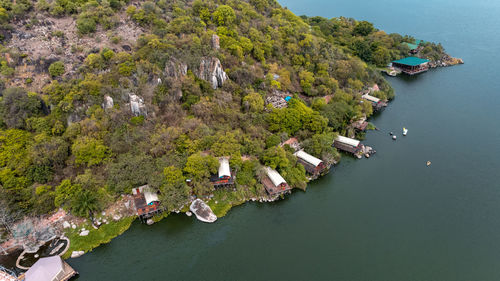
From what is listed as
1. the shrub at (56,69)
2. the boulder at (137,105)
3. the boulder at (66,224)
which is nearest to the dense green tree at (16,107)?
the shrub at (56,69)

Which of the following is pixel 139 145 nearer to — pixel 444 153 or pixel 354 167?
pixel 354 167

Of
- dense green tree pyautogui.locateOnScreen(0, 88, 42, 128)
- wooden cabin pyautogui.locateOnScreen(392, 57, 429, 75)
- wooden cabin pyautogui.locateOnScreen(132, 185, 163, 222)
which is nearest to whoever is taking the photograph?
wooden cabin pyautogui.locateOnScreen(132, 185, 163, 222)

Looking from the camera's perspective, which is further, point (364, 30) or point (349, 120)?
point (364, 30)

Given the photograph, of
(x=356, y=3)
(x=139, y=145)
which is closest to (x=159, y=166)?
(x=139, y=145)

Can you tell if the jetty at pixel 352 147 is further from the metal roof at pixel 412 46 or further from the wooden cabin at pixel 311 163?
the metal roof at pixel 412 46

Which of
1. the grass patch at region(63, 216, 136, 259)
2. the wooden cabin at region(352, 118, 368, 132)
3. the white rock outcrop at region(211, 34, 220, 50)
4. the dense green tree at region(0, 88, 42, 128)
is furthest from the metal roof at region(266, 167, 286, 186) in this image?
the dense green tree at region(0, 88, 42, 128)

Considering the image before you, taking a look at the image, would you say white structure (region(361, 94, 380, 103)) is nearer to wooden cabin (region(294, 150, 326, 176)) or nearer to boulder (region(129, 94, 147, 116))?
wooden cabin (region(294, 150, 326, 176))
